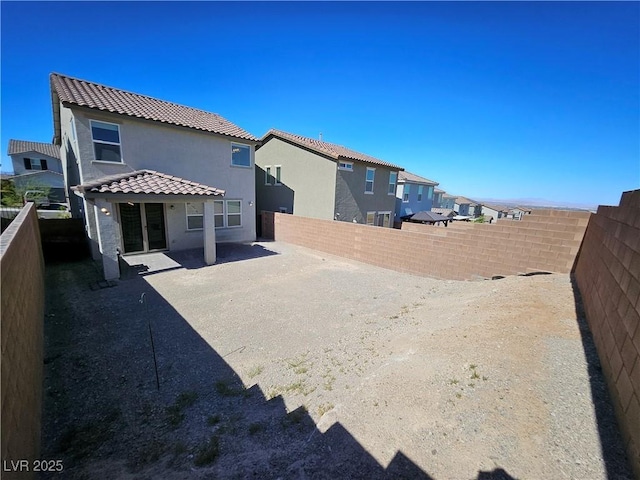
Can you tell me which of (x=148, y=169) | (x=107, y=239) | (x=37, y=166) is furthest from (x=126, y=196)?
(x=37, y=166)

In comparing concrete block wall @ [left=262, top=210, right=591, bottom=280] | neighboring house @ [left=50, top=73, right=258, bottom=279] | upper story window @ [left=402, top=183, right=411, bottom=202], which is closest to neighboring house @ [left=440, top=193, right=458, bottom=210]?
upper story window @ [left=402, top=183, right=411, bottom=202]

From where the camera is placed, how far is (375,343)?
528 cm

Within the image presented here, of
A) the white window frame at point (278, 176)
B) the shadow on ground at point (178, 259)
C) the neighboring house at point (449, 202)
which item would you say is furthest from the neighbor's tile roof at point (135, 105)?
the neighboring house at point (449, 202)

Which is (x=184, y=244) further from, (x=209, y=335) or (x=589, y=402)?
(x=589, y=402)

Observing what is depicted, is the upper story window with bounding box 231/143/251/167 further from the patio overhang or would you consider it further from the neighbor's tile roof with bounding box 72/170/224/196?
the patio overhang

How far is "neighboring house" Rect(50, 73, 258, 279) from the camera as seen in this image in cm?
901

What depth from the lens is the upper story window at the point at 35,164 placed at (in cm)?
3512

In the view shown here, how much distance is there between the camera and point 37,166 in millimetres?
35562

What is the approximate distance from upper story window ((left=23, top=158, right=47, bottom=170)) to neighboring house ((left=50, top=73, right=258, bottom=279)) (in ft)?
108

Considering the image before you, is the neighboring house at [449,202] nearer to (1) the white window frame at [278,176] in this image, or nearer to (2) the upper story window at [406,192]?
(2) the upper story window at [406,192]

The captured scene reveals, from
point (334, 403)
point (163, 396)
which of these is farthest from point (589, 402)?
point (163, 396)

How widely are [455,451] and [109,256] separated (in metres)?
10.0

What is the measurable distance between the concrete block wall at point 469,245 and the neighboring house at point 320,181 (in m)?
3.89

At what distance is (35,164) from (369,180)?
45325mm
